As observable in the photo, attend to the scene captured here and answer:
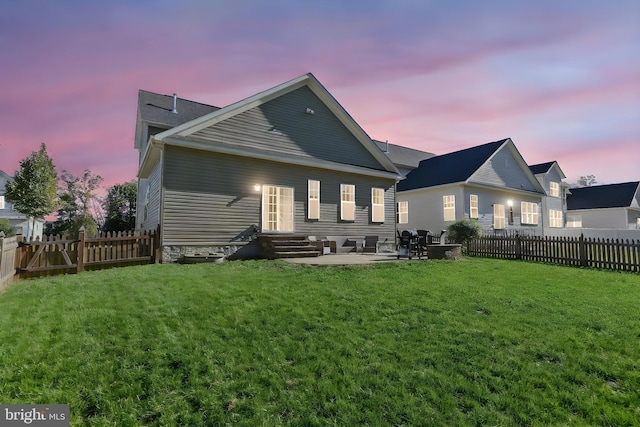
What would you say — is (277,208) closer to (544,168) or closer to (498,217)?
(498,217)

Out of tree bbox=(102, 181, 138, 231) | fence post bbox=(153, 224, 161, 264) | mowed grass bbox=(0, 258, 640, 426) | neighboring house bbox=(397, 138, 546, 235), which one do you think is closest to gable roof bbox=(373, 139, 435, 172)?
neighboring house bbox=(397, 138, 546, 235)

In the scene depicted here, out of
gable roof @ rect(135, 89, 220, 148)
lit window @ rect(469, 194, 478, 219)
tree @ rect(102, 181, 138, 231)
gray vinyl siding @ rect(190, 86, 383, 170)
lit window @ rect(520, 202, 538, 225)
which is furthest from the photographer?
tree @ rect(102, 181, 138, 231)

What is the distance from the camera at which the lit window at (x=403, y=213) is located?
25766mm

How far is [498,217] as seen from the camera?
23.8m

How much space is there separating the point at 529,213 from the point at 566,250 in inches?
584

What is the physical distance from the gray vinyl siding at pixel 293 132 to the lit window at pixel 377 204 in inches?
50.7

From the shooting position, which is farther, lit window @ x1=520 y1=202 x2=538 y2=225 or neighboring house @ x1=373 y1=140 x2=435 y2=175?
neighboring house @ x1=373 y1=140 x2=435 y2=175

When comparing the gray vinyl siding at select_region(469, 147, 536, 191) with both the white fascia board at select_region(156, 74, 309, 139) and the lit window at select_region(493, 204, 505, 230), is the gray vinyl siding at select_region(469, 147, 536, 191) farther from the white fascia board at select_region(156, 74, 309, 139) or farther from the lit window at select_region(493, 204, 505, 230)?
the white fascia board at select_region(156, 74, 309, 139)

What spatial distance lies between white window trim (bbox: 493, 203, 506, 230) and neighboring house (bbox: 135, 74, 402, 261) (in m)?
10.4

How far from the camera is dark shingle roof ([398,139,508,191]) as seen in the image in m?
22.8

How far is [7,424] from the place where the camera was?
3109 millimetres

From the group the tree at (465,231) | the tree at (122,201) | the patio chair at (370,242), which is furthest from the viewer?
the tree at (122,201)

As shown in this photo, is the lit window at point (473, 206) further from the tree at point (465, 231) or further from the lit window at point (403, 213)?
the tree at point (465, 231)

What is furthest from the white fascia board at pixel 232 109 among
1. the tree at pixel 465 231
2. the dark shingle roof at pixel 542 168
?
the dark shingle roof at pixel 542 168
